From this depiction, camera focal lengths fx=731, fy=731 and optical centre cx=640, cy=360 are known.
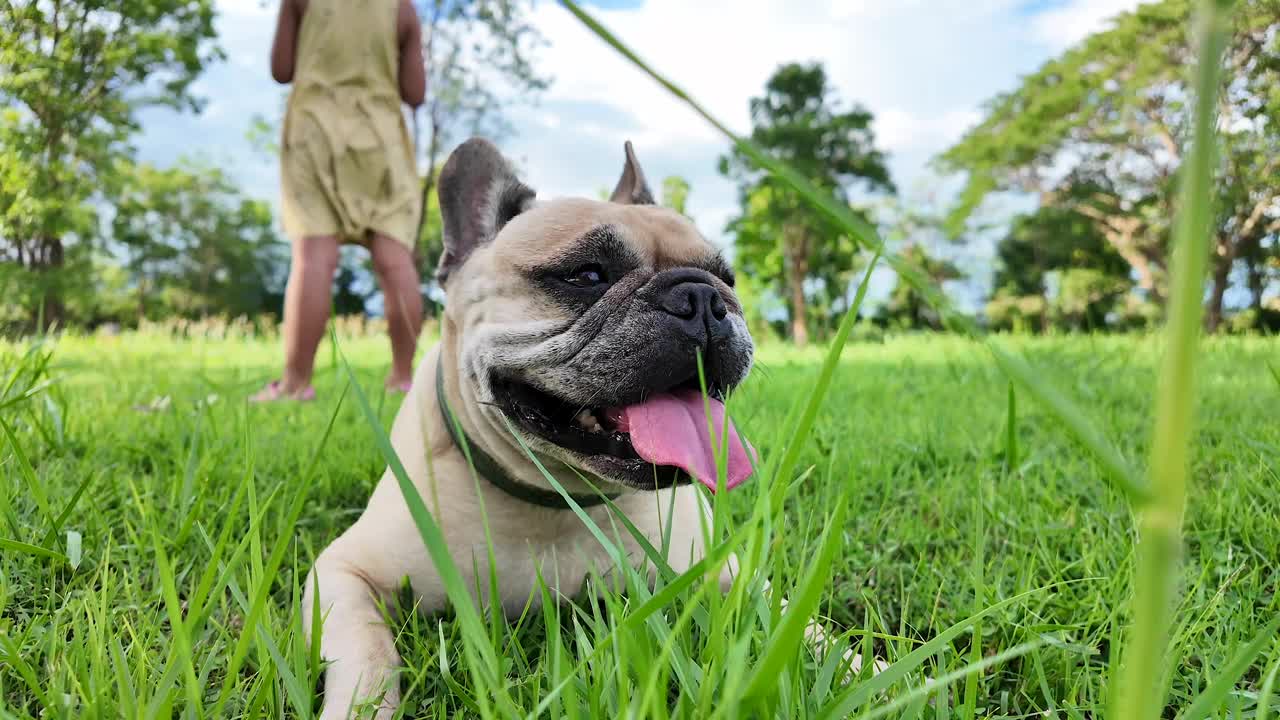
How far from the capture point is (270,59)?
5.25m

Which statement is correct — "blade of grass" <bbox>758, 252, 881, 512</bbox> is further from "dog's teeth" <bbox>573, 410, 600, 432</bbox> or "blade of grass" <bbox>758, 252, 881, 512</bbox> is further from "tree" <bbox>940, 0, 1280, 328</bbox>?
"tree" <bbox>940, 0, 1280, 328</bbox>

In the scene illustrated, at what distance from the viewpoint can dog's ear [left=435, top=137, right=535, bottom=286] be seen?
2533mm

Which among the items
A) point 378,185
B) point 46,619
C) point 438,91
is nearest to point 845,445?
point 46,619

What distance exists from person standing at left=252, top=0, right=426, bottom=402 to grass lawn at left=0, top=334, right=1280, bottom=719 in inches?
43.6

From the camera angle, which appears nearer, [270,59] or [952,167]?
[270,59]

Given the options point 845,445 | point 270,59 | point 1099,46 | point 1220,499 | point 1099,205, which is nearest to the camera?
point 1220,499

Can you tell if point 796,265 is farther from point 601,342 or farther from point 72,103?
point 601,342

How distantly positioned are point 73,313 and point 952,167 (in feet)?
133

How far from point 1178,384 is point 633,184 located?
2.90 metres

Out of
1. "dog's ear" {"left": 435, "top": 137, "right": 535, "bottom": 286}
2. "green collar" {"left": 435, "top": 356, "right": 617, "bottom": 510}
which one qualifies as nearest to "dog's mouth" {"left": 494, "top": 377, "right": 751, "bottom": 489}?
"green collar" {"left": 435, "top": 356, "right": 617, "bottom": 510}

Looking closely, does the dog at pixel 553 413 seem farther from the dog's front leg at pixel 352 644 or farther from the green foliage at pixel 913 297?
the green foliage at pixel 913 297

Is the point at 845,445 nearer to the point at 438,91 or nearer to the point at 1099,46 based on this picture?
the point at 438,91

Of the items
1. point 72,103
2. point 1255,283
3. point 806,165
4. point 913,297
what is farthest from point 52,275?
point 1255,283

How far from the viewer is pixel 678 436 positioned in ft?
6.05
